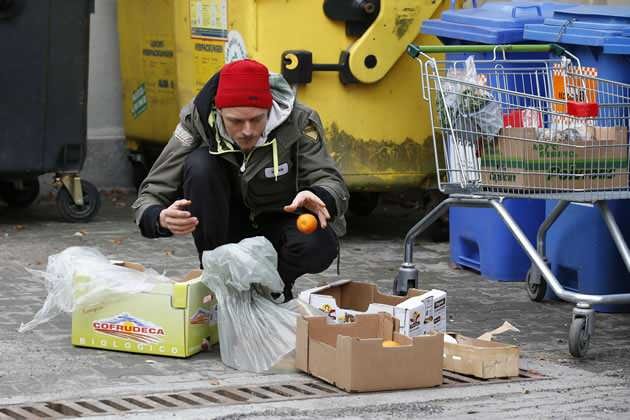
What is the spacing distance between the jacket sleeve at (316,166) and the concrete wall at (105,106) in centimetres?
429

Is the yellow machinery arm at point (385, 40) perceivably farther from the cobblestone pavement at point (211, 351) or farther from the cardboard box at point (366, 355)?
the cardboard box at point (366, 355)

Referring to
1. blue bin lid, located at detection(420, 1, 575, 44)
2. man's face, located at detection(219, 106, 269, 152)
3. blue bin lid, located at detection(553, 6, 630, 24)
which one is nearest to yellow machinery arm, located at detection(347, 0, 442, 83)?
blue bin lid, located at detection(420, 1, 575, 44)

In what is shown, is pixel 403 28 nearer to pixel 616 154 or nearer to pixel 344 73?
pixel 344 73

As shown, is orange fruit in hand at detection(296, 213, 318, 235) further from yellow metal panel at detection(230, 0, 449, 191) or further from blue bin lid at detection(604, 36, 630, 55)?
yellow metal panel at detection(230, 0, 449, 191)

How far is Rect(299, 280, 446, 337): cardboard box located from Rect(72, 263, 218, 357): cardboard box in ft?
1.23

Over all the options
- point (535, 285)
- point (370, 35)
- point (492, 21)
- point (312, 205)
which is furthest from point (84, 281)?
point (370, 35)

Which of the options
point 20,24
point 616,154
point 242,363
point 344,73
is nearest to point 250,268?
point 242,363

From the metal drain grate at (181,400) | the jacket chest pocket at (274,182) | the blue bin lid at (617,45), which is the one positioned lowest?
the metal drain grate at (181,400)

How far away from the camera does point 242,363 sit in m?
4.42

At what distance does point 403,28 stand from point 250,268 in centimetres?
273

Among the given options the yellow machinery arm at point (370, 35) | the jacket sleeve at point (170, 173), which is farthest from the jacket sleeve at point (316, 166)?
the yellow machinery arm at point (370, 35)

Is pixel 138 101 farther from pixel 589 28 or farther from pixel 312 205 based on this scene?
pixel 312 205

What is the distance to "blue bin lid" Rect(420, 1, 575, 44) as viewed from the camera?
575 cm

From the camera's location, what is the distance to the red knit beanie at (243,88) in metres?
4.45
